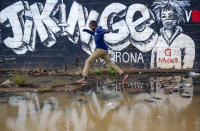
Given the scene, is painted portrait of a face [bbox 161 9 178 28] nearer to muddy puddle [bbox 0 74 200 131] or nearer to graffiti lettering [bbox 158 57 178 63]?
graffiti lettering [bbox 158 57 178 63]

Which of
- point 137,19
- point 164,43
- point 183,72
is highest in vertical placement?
point 137,19

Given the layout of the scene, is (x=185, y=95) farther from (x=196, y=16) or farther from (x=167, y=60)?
(x=196, y=16)

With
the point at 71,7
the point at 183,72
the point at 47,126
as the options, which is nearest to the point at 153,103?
the point at 47,126

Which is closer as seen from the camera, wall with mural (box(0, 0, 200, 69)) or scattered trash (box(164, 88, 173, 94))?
scattered trash (box(164, 88, 173, 94))

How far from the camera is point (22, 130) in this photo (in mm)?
4742

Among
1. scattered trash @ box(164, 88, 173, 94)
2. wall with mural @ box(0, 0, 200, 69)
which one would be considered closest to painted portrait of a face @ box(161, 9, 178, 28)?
wall with mural @ box(0, 0, 200, 69)

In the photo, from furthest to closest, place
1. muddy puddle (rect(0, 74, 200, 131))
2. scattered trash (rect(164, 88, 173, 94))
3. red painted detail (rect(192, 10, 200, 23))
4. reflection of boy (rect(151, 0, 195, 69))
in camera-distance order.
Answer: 1. reflection of boy (rect(151, 0, 195, 69))
2. red painted detail (rect(192, 10, 200, 23))
3. scattered trash (rect(164, 88, 173, 94))
4. muddy puddle (rect(0, 74, 200, 131))

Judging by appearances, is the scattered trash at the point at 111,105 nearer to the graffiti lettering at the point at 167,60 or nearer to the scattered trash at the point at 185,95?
the scattered trash at the point at 185,95

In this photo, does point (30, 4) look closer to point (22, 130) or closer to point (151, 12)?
point (151, 12)

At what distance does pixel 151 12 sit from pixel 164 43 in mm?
1059

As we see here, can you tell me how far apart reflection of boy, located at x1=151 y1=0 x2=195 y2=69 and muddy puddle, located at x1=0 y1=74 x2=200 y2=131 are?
1.34m

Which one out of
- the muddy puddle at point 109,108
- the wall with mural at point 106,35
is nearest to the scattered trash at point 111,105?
the muddy puddle at point 109,108

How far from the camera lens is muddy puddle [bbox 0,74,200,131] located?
491cm

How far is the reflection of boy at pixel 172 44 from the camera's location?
936cm
